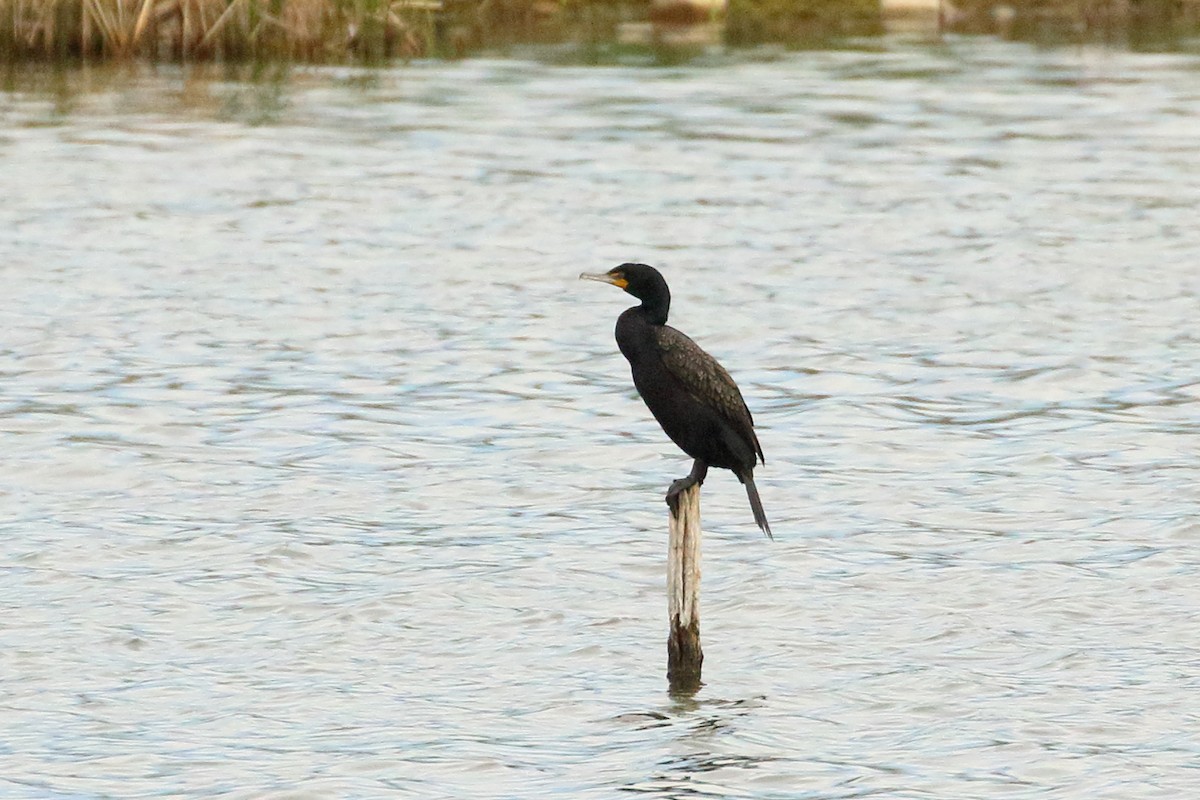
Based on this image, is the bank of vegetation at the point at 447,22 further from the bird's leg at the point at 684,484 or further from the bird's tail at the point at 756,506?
the bird's leg at the point at 684,484

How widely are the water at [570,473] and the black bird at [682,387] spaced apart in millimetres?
1055

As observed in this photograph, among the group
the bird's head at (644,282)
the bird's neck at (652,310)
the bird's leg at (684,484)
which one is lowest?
the bird's leg at (684,484)

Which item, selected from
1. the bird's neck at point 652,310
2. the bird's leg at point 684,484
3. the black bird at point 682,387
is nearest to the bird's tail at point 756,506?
the black bird at point 682,387

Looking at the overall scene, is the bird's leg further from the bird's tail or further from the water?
the water

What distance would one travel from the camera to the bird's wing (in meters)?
8.99

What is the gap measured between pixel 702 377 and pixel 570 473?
14.5 ft

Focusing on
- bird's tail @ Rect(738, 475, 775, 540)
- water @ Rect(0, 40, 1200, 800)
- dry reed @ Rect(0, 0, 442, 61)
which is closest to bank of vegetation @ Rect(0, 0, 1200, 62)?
dry reed @ Rect(0, 0, 442, 61)

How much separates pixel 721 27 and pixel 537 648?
35.6m

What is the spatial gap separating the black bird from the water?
3.46 ft

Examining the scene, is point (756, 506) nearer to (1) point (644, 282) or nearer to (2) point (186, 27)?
(1) point (644, 282)

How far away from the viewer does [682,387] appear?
899 cm

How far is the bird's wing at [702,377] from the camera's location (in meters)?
8.99

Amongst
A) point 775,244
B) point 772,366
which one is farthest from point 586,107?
point 772,366

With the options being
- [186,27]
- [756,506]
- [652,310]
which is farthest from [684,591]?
[186,27]
